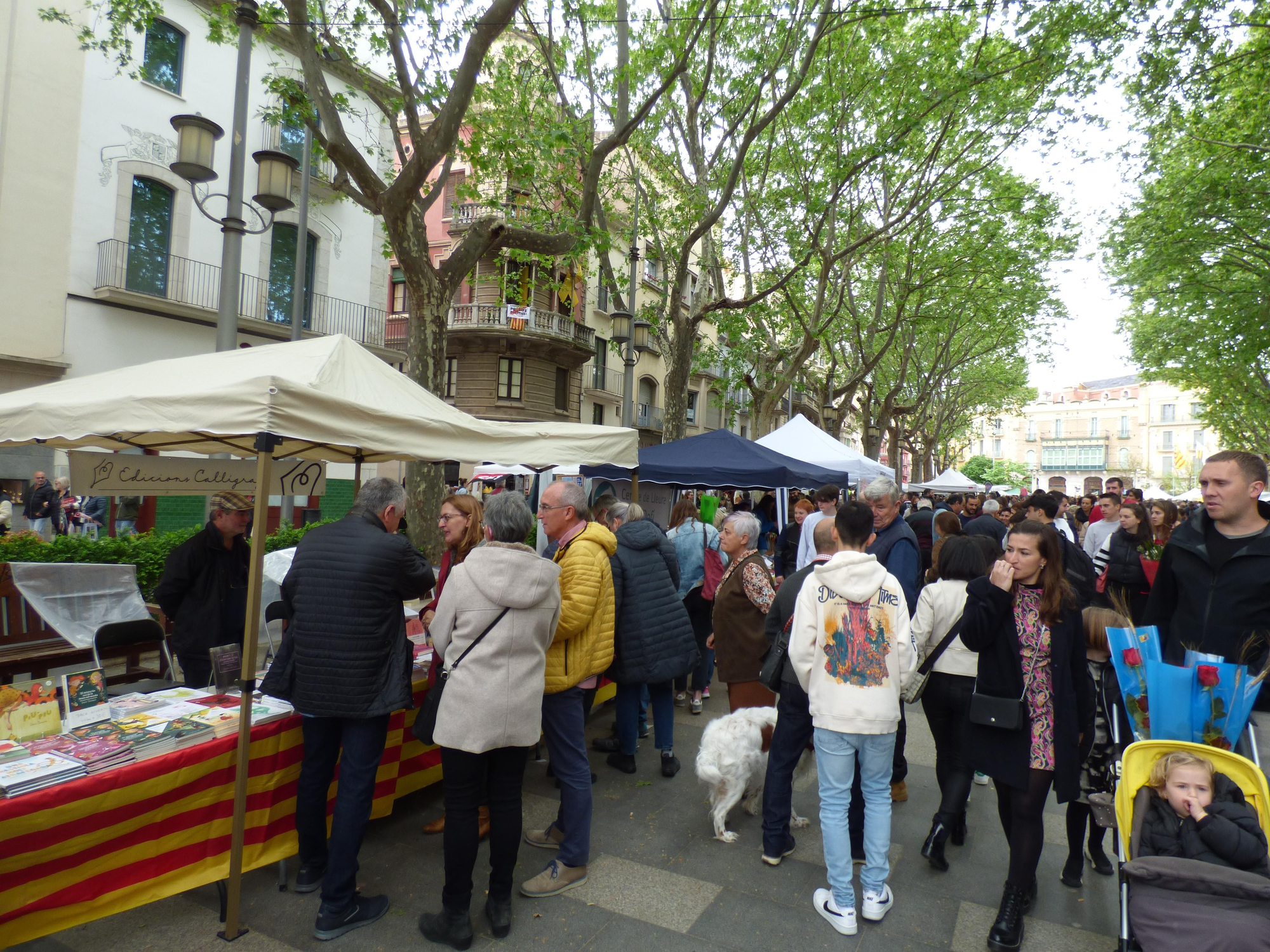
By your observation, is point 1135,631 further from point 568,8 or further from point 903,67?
point 903,67

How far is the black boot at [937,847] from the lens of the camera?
3.59 meters

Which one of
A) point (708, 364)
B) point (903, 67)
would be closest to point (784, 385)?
point (708, 364)

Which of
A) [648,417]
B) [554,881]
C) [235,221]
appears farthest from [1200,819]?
[648,417]

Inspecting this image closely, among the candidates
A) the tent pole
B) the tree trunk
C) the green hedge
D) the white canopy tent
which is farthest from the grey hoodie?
the tree trunk

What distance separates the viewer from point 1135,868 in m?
2.45

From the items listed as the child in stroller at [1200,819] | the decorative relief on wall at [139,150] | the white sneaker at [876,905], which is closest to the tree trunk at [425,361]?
the white sneaker at [876,905]

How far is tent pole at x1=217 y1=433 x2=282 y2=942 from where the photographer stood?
2.86m

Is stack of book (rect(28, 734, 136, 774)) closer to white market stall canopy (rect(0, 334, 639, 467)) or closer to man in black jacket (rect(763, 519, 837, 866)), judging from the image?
white market stall canopy (rect(0, 334, 639, 467))

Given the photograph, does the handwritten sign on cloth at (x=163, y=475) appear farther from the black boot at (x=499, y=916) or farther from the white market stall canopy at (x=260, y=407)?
the black boot at (x=499, y=916)

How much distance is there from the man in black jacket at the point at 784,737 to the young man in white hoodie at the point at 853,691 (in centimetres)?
32

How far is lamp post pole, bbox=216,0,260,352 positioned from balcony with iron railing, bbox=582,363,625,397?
22.4m

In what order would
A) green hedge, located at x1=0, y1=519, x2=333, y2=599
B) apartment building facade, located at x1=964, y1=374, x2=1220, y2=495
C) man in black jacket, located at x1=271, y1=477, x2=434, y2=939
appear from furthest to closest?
apartment building facade, located at x1=964, y1=374, x2=1220, y2=495 → green hedge, located at x1=0, y1=519, x2=333, y2=599 → man in black jacket, located at x1=271, y1=477, x2=434, y2=939

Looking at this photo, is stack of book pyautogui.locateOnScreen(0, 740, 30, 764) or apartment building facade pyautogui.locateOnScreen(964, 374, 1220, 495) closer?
stack of book pyautogui.locateOnScreen(0, 740, 30, 764)

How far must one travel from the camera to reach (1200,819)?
2527 millimetres
